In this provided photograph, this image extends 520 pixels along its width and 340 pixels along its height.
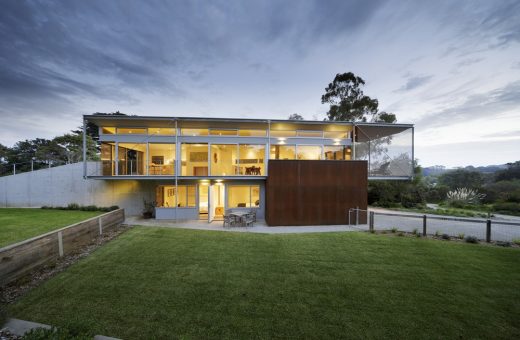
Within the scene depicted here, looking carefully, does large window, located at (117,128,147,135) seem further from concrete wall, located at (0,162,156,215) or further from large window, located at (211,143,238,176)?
large window, located at (211,143,238,176)

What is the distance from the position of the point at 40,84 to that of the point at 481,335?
111 ft

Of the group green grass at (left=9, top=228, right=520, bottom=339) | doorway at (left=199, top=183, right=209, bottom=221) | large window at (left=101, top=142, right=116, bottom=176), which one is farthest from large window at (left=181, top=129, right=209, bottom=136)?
green grass at (left=9, top=228, right=520, bottom=339)

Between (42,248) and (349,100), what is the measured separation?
28.4 meters

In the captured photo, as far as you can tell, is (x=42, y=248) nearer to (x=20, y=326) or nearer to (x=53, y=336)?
(x=20, y=326)

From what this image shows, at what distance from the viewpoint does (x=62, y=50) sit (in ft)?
55.1

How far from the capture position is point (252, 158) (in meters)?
13.6

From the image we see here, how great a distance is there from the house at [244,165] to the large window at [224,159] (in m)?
0.07

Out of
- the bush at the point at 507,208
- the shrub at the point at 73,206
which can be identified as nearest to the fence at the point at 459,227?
the bush at the point at 507,208

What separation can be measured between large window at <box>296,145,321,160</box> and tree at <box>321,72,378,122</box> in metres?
13.3

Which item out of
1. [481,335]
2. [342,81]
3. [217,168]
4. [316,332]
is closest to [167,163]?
[217,168]

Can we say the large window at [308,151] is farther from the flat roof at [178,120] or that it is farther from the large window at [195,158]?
the large window at [195,158]

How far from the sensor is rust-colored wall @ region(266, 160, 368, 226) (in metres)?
11.4

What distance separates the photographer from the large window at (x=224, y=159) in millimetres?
13203

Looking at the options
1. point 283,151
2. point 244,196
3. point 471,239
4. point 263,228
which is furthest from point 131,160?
point 471,239
